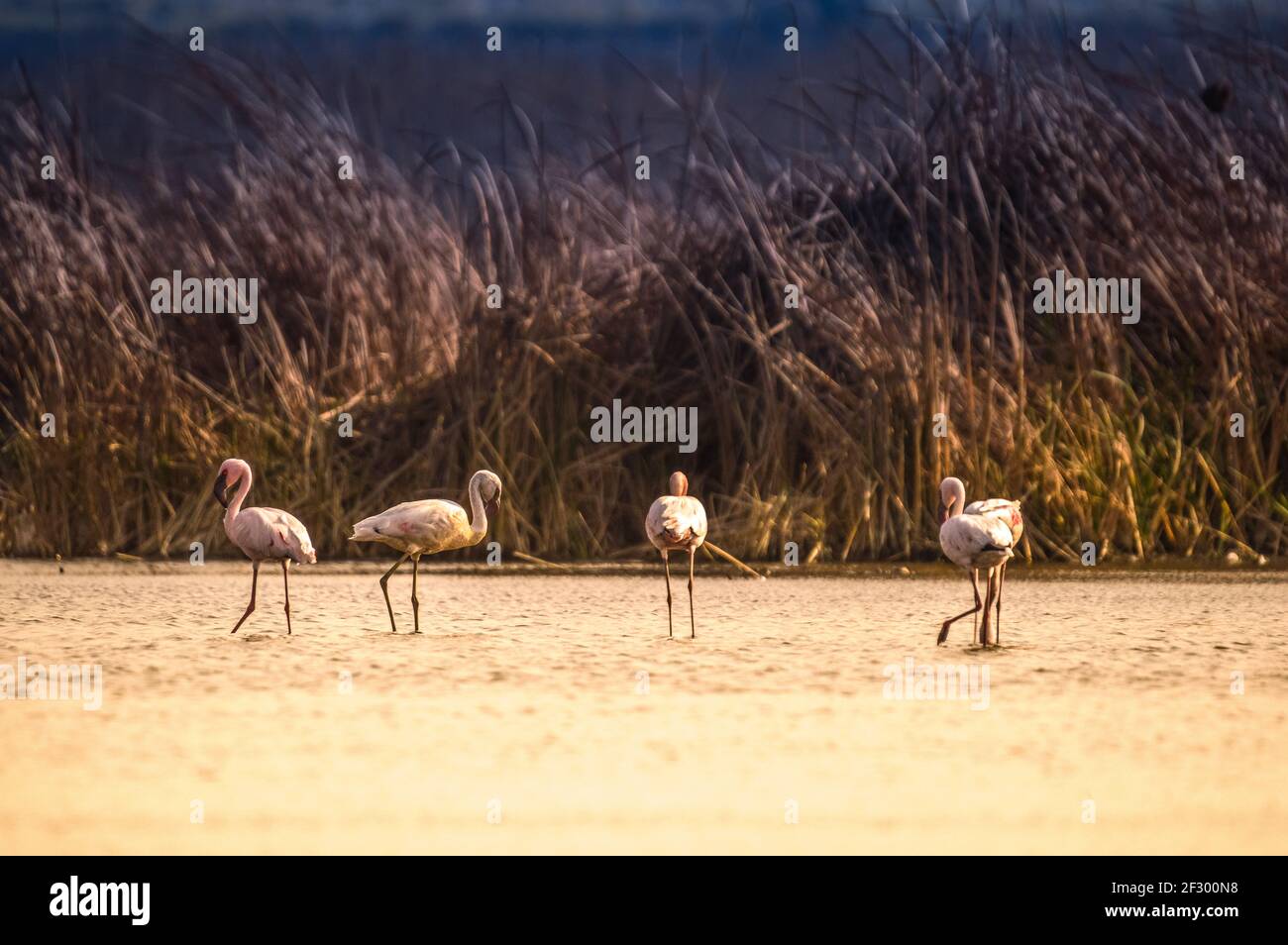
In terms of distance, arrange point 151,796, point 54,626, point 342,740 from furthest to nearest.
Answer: point 54,626
point 342,740
point 151,796

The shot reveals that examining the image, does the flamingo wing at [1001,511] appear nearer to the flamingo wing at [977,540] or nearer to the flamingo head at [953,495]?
the flamingo wing at [977,540]

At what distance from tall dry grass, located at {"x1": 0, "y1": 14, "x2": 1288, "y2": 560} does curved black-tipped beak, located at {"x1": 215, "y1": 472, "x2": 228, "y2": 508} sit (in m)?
1.93

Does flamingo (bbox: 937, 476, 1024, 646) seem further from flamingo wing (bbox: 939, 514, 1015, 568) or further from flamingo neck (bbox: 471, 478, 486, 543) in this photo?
flamingo neck (bbox: 471, 478, 486, 543)

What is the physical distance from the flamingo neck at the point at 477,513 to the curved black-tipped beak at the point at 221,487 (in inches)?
34.9

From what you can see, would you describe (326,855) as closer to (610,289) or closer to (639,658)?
(639,658)

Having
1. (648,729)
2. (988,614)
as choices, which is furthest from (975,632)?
(648,729)

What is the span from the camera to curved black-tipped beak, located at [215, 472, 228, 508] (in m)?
6.51

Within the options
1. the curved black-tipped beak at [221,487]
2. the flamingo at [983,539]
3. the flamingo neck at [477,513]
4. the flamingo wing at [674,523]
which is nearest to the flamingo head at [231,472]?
the curved black-tipped beak at [221,487]

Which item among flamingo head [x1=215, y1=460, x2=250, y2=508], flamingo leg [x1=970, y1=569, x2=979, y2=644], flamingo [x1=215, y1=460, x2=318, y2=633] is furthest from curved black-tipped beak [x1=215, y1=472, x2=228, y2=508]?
flamingo leg [x1=970, y1=569, x2=979, y2=644]

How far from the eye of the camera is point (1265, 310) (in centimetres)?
850

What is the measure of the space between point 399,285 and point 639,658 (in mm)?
4109

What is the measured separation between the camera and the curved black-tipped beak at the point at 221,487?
21.4 feet

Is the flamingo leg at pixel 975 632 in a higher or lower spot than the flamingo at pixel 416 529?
lower

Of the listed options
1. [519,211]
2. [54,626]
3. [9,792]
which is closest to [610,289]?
[519,211]
